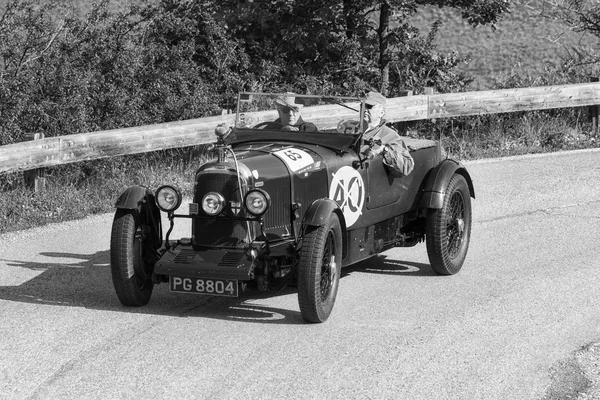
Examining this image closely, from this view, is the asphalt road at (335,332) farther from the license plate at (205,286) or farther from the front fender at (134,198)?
the front fender at (134,198)

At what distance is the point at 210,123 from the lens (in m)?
12.5

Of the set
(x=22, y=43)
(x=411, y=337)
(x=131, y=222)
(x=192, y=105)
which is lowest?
(x=411, y=337)

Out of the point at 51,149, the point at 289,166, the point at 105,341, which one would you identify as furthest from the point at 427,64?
the point at 105,341

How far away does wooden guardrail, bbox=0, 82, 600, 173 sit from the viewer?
426 inches

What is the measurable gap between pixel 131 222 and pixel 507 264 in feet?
11.4

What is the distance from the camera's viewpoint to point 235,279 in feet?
23.1

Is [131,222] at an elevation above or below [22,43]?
below

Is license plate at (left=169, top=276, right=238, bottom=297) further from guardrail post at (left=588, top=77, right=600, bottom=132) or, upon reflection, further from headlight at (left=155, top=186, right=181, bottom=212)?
guardrail post at (left=588, top=77, right=600, bottom=132)

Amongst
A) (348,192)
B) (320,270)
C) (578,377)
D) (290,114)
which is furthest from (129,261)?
(578,377)

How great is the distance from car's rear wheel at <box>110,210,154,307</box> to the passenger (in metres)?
1.95

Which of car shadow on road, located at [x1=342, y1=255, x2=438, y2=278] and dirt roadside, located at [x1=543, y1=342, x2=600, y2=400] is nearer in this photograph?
dirt roadside, located at [x1=543, y1=342, x2=600, y2=400]

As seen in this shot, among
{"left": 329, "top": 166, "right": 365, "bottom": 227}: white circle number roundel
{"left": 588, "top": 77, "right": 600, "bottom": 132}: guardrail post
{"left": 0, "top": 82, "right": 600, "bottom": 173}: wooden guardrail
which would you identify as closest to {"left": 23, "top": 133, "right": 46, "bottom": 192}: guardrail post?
{"left": 0, "top": 82, "right": 600, "bottom": 173}: wooden guardrail

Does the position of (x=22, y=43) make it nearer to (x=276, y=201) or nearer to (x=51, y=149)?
(x=51, y=149)

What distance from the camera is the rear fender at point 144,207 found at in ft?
25.1
